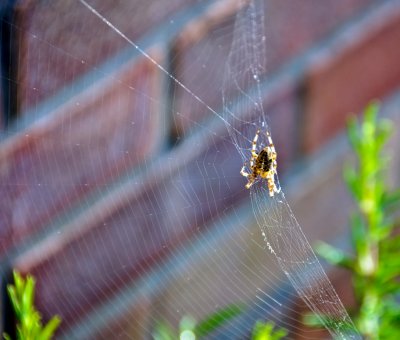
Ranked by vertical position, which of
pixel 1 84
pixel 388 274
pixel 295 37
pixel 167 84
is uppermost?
pixel 295 37

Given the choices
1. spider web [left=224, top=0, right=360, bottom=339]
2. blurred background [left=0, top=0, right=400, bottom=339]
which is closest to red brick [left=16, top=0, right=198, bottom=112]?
blurred background [left=0, top=0, right=400, bottom=339]

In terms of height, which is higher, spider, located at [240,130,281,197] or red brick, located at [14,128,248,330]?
spider, located at [240,130,281,197]

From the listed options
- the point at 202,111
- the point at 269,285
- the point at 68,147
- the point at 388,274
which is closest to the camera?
the point at 388,274

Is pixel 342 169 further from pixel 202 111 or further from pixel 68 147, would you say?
pixel 68 147

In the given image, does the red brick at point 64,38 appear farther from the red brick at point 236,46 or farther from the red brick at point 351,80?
the red brick at point 351,80

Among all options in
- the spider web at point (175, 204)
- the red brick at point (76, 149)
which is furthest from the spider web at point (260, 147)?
the red brick at point (76, 149)

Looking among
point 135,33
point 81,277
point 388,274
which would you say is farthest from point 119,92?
point 388,274

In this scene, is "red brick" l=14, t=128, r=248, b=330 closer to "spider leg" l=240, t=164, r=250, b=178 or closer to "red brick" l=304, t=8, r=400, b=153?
"spider leg" l=240, t=164, r=250, b=178
